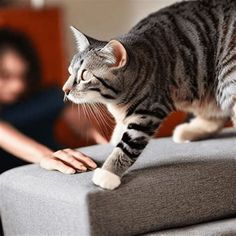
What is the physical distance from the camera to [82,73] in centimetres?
137

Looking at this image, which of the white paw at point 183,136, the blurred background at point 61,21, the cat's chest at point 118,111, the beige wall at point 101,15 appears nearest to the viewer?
the cat's chest at point 118,111

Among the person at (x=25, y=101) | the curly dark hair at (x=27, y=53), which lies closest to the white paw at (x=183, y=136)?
the person at (x=25, y=101)

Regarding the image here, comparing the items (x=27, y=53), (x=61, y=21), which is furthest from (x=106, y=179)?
(x=61, y=21)

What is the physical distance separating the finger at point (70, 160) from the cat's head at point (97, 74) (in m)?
0.13

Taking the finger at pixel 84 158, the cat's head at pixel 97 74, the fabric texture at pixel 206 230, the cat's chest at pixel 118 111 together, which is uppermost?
the cat's head at pixel 97 74

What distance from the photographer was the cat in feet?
4.50

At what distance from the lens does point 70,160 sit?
1413 mm

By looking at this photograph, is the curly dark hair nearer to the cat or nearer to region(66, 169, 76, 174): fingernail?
the cat

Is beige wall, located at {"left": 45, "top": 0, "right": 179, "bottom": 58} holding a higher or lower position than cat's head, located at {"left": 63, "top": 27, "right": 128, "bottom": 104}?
lower

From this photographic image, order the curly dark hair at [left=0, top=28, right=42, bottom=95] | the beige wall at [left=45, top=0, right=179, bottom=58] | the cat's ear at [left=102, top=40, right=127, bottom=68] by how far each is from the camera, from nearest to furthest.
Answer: the cat's ear at [left=102, top=40, right=127, bottom=68]
the curly dark hair at [left=0, top=28, right=42, bottom=95]
the beige wall at [left=45, top=0, right=179, bottom=58]

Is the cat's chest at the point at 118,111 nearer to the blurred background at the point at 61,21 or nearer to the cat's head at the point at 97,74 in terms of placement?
the cat's head at the point at 97,74

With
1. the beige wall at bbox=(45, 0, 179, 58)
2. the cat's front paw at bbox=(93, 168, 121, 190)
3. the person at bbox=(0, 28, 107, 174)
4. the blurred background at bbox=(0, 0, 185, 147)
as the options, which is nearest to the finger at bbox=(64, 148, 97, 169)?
the cat's front paw at bbox=(93, 168, 121, 190)

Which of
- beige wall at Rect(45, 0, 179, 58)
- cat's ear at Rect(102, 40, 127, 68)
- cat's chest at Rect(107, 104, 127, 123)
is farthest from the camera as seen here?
beige wall at Rect(45, 0, 179, 58)

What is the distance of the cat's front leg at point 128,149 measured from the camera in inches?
51.3
